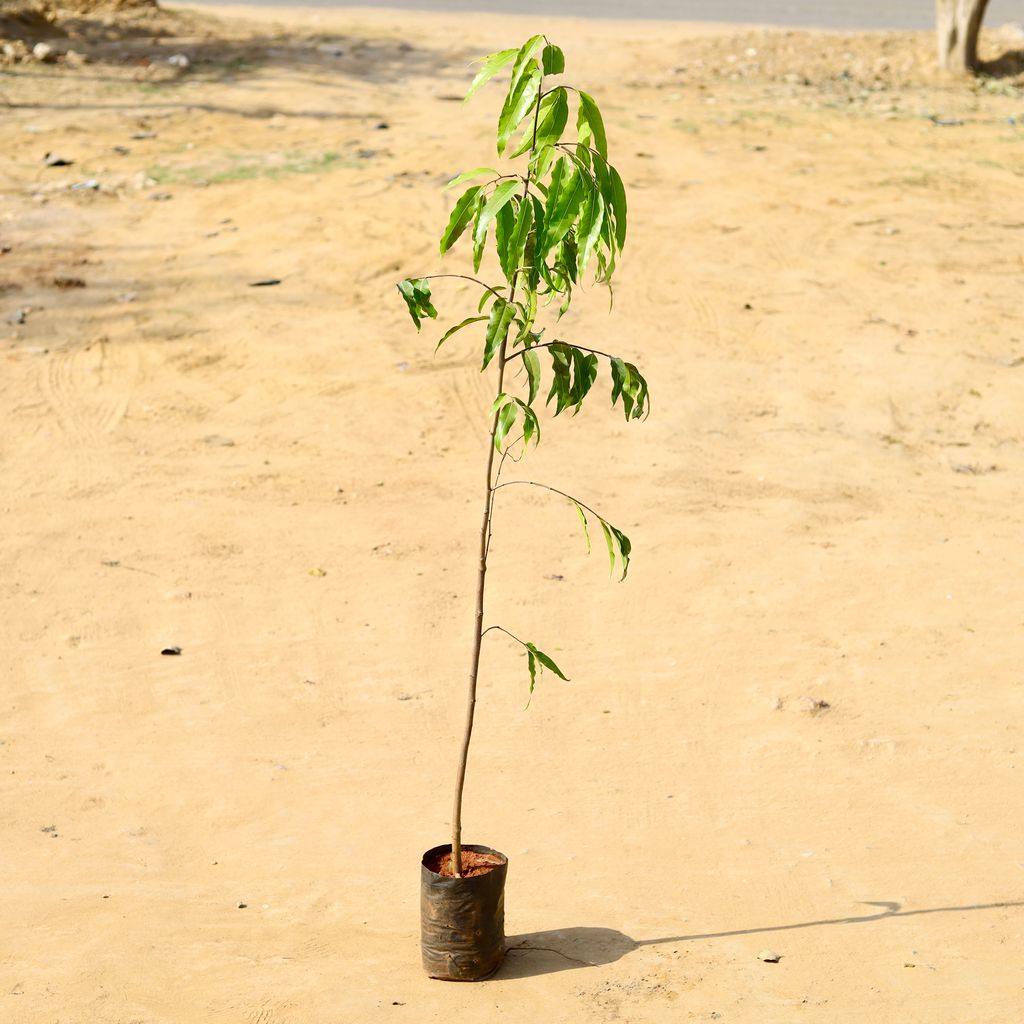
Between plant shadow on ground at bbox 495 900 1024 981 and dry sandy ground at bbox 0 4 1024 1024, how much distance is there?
1 centimetres

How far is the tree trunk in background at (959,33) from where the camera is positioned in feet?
43.5

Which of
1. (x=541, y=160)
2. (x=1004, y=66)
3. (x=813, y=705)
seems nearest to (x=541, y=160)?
(x=541, y=160)

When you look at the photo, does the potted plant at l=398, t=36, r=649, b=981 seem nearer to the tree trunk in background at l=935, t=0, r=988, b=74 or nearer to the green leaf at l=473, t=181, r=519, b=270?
the green leaf at l=473, t=181, r=519, b=270

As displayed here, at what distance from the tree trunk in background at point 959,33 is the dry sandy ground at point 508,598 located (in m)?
3.26

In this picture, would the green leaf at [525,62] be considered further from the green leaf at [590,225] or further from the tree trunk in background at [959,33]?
the tree trunk in background at [959,33]

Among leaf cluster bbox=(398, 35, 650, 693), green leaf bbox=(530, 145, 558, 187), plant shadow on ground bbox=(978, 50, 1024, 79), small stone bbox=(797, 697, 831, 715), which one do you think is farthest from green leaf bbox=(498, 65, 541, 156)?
plant shadow on ground bbox=(978, 50, 1024, 79)

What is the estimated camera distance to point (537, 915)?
3656 mm

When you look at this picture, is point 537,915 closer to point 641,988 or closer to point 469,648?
point 641,988

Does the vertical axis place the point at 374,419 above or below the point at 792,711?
above

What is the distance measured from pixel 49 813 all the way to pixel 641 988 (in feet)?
6.36

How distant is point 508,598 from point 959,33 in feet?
34.6

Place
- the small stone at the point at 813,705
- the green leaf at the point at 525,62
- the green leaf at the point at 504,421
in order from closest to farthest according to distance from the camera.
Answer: the green leaf at the point at 525,62 < the green leaf at the point at 504,421 < the small stone at the point at 813,705

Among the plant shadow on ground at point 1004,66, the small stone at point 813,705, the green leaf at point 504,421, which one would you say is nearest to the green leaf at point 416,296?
the green leaf at point 504,421

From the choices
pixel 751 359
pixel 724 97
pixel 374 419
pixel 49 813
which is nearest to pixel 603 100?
pixel 724 97
